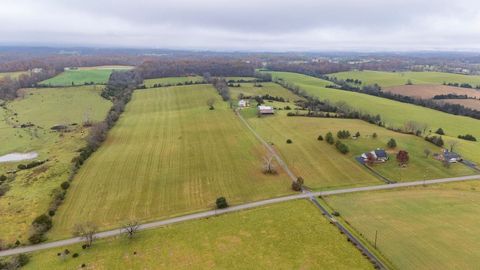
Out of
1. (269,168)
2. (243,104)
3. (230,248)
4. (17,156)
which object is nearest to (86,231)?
(230,248)

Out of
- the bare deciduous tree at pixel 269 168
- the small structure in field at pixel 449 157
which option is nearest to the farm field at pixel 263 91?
the bare deciduous tree at pixel 269 168

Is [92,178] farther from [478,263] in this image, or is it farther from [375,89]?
[375,89]

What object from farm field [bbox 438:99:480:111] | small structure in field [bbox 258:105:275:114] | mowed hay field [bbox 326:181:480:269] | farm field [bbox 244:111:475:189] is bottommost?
mowed hay field [bbox 326:181:480:269]

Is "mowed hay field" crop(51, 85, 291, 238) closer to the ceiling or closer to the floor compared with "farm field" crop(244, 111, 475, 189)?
Answer: closer to the floor

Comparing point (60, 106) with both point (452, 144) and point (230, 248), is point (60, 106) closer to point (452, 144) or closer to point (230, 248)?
point (230, 248)

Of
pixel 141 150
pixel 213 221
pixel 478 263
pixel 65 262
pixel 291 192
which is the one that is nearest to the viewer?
pixel 478 263

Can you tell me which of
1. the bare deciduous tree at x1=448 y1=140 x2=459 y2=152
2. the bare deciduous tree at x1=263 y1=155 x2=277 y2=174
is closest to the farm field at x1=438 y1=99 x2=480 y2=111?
the bare deciduous tree at x1=448 y1=140 x2=459 y2=152

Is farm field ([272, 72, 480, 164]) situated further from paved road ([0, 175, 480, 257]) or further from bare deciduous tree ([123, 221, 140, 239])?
bare deciduous tree ([123, 221, 140, 239])

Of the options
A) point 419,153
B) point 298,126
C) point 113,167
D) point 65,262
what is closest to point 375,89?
point 298,126
